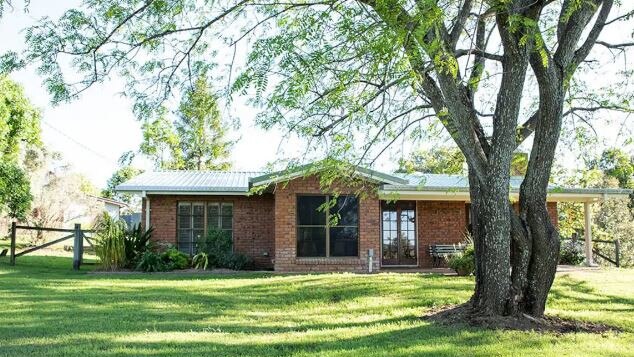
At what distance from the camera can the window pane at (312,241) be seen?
17.9 meters

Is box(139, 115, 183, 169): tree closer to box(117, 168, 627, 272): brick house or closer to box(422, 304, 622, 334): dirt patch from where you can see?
box(117, 168, 627, 272): brick house

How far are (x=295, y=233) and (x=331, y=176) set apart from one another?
6.82m

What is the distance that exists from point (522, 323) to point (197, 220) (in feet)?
42.9

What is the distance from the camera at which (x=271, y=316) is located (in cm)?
973

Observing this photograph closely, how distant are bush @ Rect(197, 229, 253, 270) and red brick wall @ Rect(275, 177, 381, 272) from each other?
1372 millimetres

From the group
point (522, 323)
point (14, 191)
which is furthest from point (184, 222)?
point (522, 323)

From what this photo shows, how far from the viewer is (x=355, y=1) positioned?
26.7 ft

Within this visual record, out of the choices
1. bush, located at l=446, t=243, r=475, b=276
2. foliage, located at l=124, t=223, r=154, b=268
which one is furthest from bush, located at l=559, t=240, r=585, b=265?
foliage, located at l=124, t=223, r=154, b=268

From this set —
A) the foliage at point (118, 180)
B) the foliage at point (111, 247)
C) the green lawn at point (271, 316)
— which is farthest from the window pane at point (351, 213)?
the foliage at point (118, 180)

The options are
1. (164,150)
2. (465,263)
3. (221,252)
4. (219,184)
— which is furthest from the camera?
(164,150)

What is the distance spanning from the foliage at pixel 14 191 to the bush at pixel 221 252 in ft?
35.1

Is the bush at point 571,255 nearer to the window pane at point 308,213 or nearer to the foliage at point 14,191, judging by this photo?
the window pane at point 308,213

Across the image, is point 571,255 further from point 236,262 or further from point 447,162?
point 236,262

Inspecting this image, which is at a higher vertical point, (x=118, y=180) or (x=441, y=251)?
(x=118, y=180)
